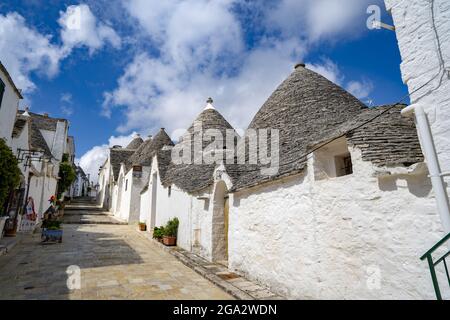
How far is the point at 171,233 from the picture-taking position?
11398mm

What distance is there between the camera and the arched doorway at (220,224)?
27.8 feet

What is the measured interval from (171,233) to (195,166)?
3.04m

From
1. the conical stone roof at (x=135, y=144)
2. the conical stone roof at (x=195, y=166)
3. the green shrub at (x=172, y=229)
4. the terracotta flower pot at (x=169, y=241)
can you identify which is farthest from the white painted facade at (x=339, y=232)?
the conical stone roof at (x=135, y=144)

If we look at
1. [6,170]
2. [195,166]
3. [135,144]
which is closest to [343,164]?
[195,166]

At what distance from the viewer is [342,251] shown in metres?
4.10

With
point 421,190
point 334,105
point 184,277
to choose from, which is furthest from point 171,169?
point 421,190

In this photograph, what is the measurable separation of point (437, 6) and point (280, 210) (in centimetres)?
408

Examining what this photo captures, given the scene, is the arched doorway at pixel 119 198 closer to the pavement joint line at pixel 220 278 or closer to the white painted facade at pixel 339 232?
the pavement joint line at pixel 220 278

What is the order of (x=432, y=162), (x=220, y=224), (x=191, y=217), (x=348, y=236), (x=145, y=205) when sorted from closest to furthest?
(x=432, y=162), (x=348, y=236), (x=220, y=224), (x=191, y=217), (x=145, y=205)

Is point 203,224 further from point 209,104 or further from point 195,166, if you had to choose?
point 209,104

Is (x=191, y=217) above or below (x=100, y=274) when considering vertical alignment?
above

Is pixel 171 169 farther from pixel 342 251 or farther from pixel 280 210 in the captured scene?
pixel 342 251

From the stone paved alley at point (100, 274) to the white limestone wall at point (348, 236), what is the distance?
5.13 ft
